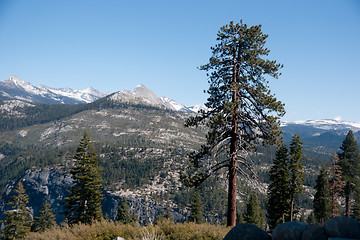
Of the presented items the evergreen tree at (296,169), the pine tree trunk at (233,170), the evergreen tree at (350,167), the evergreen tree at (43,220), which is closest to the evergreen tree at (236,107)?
the pine tree trunk at (233,170)

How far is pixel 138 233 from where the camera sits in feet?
32.4

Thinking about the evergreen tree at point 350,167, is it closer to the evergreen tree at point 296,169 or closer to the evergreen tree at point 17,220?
the evergreen tree at point 296,169

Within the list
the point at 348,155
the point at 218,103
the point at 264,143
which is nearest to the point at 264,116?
the point at 264,143

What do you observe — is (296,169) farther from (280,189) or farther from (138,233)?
(138,233)

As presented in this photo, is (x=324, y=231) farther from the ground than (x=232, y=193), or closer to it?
farther from the ground

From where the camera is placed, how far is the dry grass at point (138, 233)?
9.67 metres

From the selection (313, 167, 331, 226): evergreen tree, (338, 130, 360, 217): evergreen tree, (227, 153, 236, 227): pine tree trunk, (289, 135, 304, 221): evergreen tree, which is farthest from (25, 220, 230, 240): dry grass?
(313, 167, 331, 226): evergreen tree

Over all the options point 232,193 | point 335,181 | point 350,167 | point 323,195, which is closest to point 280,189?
point 350,167

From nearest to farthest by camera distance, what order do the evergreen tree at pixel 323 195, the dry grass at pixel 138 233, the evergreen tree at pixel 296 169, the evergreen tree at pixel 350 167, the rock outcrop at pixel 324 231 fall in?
1. the rock outcrop at pixel 324 231
2. the dry grass at pixel 138 233
3. the evergreen tree at pixel 296 169
4. the evergreen tree at pixel 350 167
5. the evergreen tree at pixel 323 195

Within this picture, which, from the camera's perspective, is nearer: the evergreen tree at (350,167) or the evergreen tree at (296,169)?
the evergreen tree at (296,169)

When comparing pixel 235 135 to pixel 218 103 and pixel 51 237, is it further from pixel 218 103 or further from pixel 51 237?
pixel 51 237

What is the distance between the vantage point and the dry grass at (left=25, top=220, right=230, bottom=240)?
9672 mm

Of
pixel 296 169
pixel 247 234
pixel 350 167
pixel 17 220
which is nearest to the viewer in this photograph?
pixel 247 234

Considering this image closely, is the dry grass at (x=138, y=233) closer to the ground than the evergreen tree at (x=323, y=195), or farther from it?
farther from it
